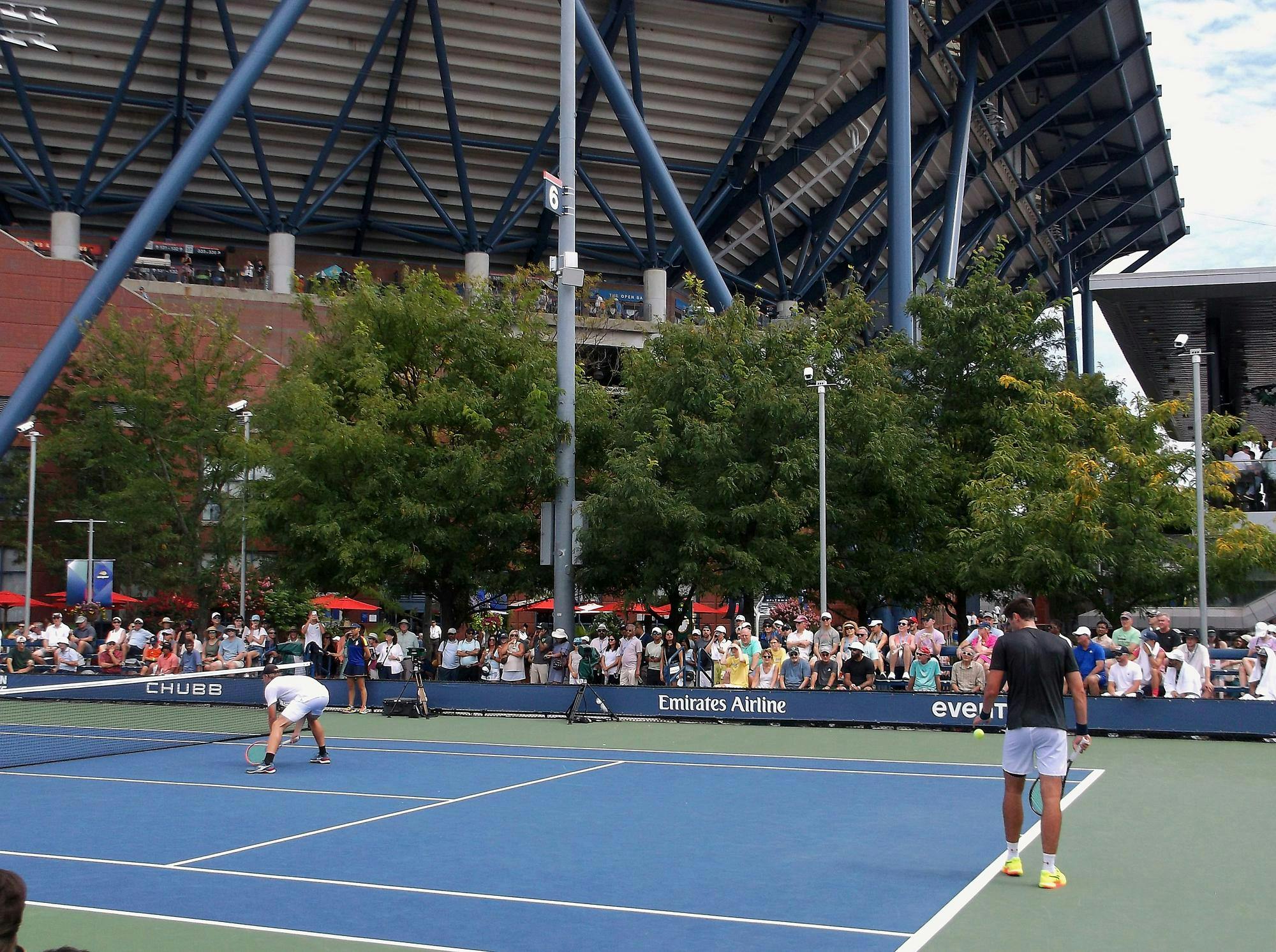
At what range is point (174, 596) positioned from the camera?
3912cm

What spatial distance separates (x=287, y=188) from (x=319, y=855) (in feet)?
137

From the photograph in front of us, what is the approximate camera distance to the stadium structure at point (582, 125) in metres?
40.8

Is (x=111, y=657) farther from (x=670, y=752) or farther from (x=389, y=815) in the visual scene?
(x=389, y=815)

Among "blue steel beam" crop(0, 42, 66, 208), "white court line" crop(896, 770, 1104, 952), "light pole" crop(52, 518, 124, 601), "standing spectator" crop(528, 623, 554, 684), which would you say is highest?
"blue steel beam" crop(0, 42, 66, 208)

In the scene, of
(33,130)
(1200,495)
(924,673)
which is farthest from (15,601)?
(1200,495)

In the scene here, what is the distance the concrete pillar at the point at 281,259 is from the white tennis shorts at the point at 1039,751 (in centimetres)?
4223

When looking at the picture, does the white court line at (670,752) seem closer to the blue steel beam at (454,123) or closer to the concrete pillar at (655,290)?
the blue steel beam at (454,123)

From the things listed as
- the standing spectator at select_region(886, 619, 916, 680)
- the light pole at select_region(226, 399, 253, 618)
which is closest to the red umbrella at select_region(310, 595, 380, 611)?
the light pole at select_region(226, 399, 253, 618)

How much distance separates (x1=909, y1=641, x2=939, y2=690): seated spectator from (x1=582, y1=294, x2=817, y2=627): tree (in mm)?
5258

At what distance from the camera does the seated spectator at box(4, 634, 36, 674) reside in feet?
92.9

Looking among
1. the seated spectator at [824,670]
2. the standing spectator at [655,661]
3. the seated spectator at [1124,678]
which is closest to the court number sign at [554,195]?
the standing spectator at [655,661]

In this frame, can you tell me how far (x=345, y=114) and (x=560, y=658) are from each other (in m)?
25.1

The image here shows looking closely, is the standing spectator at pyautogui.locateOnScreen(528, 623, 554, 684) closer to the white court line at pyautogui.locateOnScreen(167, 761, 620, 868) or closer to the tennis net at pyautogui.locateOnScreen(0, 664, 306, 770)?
the tennis net at pyautogui.locateOnScreen(0, 664, 306, 770)

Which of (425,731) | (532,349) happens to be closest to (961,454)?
(532,349)
